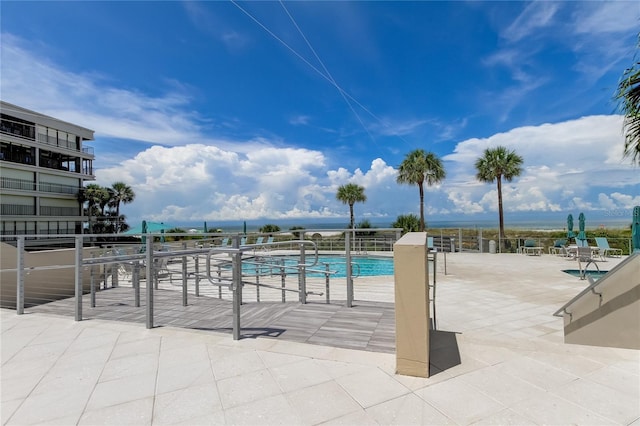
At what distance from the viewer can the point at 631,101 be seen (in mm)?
3391

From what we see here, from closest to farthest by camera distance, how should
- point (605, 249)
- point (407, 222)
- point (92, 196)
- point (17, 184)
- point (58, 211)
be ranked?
point (605, 249) → point (407, 222) → point (17, 184) → point (58, 211) → point (92, 196)

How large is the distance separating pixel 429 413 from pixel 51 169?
36332 mm

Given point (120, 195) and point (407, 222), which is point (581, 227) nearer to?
point (407, 222)

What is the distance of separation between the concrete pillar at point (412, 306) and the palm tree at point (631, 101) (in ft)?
11.4

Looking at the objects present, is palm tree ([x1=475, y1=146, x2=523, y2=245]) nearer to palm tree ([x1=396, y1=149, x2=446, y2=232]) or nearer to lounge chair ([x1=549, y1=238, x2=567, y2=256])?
palm tree ([x1=396, y1=149, x2=446, y2=232])

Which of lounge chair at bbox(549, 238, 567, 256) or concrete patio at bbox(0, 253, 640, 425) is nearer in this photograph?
concrete patio at bbox(0, 253, 640, 425)

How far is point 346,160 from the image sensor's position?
32281 millimetres

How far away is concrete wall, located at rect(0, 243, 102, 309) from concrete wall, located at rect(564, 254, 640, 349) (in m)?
7.88

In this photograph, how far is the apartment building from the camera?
23594 millimetres

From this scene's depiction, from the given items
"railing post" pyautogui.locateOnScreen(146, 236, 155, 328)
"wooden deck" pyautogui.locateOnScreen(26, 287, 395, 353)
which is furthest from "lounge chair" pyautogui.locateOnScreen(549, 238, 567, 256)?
"railing post" pyautogui.locateOnScreen(146, 236, 155, 328)

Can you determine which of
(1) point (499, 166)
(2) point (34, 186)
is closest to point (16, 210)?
(2) point (34, 186)

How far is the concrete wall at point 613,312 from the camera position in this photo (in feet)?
11.6

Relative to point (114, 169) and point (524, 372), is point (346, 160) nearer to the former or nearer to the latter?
point (114, 169)

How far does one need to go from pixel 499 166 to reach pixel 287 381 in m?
20.3
